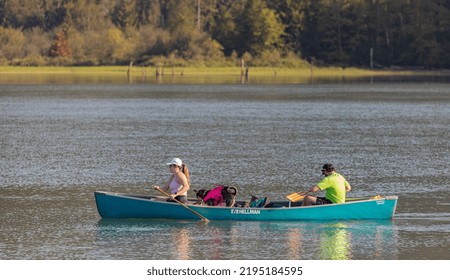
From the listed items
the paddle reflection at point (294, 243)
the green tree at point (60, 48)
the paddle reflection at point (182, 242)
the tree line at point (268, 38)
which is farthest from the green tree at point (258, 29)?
the paddle reflection at point (182, 242)

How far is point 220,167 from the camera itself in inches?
1549

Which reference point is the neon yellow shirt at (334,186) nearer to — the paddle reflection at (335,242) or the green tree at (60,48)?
the paddle reflection at (335,242)

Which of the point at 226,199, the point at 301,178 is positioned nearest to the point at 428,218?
the point at 226,199

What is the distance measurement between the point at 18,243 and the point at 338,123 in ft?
128

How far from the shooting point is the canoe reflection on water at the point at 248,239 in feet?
80.1

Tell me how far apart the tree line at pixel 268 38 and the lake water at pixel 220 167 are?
227 feet

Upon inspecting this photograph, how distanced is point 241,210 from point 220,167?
11.7 meters

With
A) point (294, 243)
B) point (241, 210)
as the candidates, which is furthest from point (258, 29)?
point (294, 243)

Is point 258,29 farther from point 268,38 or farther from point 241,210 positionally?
point 241,210

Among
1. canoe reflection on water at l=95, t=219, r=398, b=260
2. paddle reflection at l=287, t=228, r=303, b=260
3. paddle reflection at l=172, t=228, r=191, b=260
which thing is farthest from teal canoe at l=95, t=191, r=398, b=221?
paddle reflection at l=172, t=228, r=191, b=260

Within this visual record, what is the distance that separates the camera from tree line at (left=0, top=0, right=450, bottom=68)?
508 ft

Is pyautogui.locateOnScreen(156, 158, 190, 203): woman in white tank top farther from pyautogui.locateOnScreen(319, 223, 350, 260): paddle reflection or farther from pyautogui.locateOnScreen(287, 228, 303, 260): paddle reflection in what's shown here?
pyautogui.locateOnScreen(319, 223, 350, 260): paddle reflection

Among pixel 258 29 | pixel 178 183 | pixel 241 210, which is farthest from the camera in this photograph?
pixel 258 29
